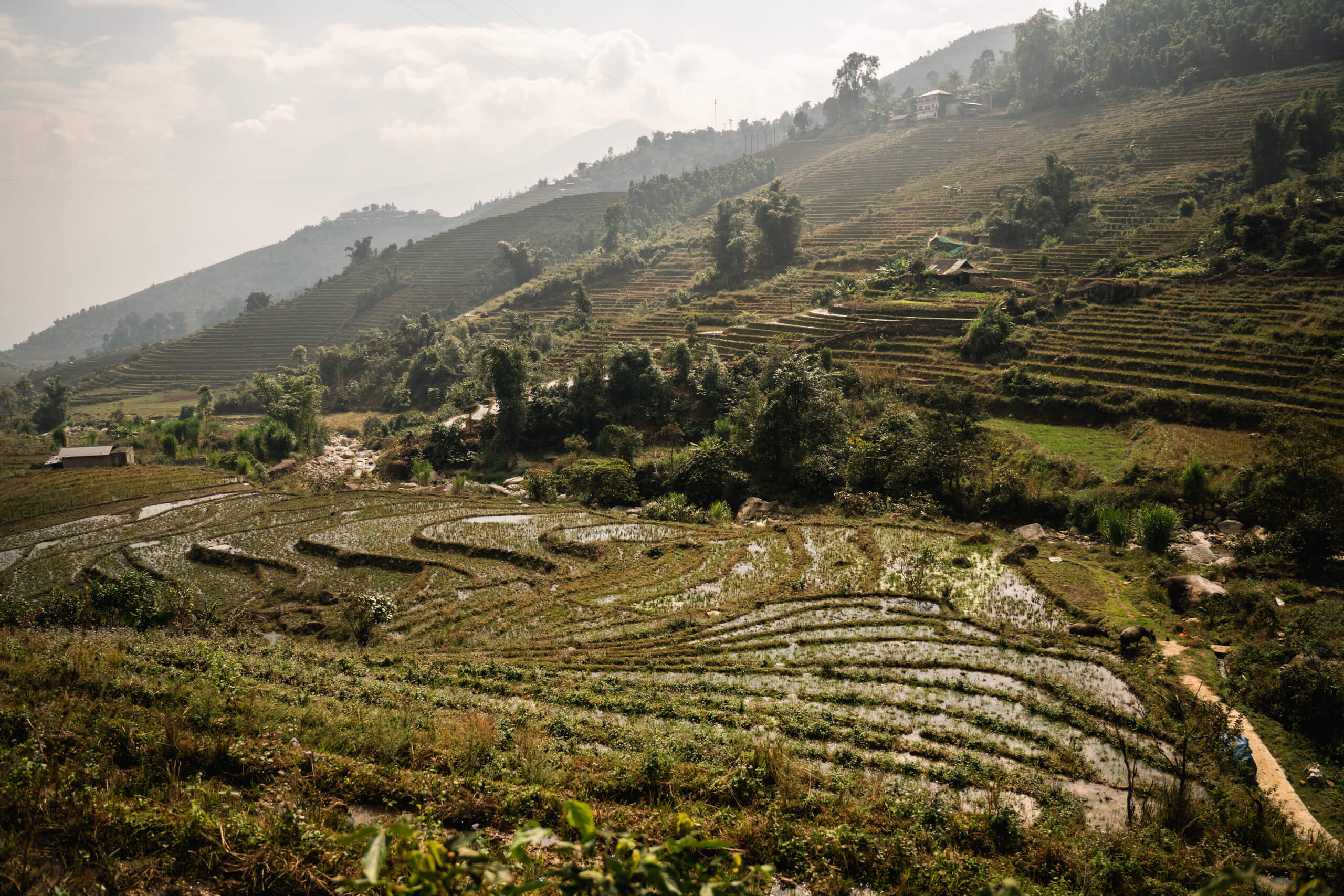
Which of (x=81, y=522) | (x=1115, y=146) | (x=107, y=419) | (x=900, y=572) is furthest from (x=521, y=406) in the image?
(x=1115, y=146)

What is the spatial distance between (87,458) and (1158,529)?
140 feet

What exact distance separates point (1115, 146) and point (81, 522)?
76711mm

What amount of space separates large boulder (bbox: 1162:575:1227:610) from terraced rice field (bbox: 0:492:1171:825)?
222 cm

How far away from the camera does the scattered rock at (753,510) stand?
21.6m

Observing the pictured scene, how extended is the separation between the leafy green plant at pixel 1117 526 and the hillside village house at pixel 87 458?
131 ft

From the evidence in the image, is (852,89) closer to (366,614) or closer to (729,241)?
(729,241)

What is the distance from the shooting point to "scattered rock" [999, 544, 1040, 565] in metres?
15.5

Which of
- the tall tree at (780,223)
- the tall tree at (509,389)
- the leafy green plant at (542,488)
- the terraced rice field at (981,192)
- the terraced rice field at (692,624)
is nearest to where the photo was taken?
the terraced rice field at (692,624)

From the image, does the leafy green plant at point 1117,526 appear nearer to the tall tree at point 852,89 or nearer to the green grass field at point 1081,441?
the green grass field at point 1081,441

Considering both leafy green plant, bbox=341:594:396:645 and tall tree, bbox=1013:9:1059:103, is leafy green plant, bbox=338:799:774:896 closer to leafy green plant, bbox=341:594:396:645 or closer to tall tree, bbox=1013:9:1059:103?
leafy green plant, bbox=341:594:396:645

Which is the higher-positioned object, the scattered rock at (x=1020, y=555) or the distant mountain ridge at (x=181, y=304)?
the distant mountain ridge at (x=181, y=304)

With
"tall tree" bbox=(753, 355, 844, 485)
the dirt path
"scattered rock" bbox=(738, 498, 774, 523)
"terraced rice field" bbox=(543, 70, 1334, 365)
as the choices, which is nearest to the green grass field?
"tall tree" bbox=(753, 355, 844, 485)

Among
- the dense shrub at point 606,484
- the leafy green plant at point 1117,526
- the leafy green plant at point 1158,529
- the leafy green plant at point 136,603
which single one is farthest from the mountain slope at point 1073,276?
the leafy green plant at point 136,603

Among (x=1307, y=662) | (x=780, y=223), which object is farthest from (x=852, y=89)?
(x=1307, y=662)
